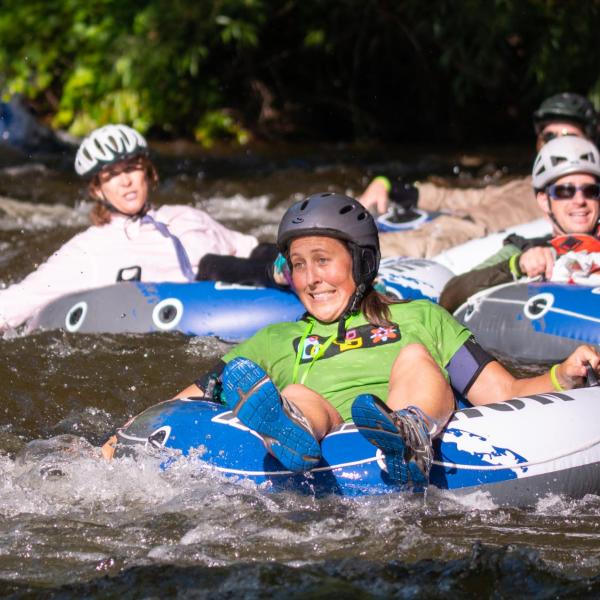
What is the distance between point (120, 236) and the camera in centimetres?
770

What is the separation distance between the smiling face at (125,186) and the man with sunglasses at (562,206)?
6.74 feet

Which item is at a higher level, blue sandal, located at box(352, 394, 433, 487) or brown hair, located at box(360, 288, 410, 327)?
brown hair, located at box(360, 288, 410, 327)

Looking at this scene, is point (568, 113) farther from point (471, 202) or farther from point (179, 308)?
point (179, 308)

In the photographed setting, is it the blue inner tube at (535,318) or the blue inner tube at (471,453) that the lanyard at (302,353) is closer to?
the blue inner tube at (471,453)

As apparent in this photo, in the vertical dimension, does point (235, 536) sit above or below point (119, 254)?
below

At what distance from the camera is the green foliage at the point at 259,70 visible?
14.5 metres

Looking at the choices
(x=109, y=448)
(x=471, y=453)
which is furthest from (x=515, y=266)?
(x=109, y=448)

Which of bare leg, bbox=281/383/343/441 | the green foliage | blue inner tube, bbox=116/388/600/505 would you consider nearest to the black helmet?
blue inner tube, bbox=116/388/600/505

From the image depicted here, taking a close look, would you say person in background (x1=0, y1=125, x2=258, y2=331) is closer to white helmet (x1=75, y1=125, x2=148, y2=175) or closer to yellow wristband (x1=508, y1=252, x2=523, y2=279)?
white helmet (x1=75, y1=125, x2=148, y2=175)

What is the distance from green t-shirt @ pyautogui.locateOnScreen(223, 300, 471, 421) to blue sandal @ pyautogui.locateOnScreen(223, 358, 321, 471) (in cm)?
50

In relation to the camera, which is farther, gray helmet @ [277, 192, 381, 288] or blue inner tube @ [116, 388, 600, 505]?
gray helmet @ [277, 192, 381, 288]

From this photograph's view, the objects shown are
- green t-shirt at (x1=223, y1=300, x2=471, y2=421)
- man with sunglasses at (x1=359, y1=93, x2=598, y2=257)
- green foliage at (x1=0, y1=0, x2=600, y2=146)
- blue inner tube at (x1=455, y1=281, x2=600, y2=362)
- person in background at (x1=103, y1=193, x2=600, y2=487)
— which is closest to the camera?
person in background at (x1=103, y1=193, x2=600, y2=487)

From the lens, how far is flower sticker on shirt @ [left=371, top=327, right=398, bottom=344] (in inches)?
197

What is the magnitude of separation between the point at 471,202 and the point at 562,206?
8.99 ft
